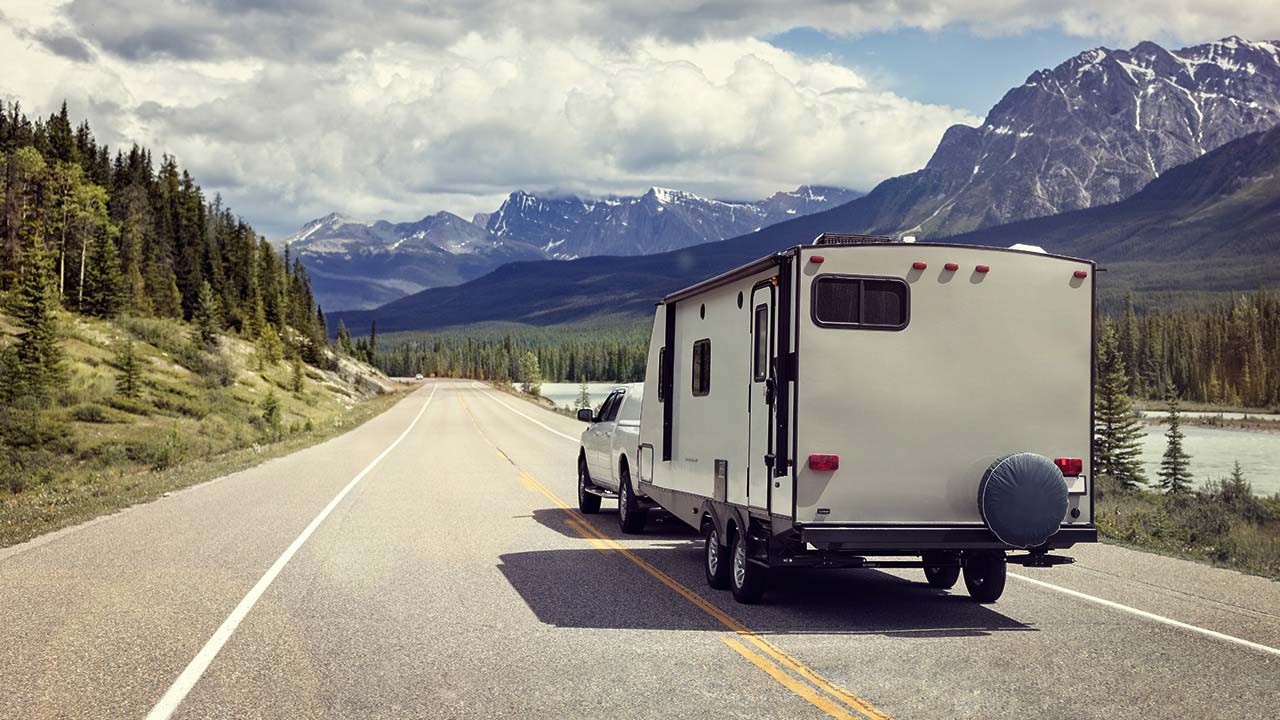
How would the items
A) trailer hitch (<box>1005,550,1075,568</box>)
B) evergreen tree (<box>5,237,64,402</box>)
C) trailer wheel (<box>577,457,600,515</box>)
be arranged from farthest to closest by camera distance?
evergreen tree (<box>5,237,64,402</box>), trailer wheel (<box>577,457,600,515</box>), trailer hitch (<box>1005,550,1075,568</box>)

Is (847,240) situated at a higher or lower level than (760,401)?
higher

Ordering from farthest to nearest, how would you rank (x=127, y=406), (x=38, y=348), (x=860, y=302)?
(x=127, y=406) → (x=38, y=348) → (x=860, y=302)

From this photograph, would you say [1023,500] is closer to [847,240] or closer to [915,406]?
[915,406]

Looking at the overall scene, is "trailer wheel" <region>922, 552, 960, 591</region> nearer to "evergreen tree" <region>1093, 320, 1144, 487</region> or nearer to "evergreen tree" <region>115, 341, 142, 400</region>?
"evergreen tree" <region>1093, 320, 1144, 487</region>

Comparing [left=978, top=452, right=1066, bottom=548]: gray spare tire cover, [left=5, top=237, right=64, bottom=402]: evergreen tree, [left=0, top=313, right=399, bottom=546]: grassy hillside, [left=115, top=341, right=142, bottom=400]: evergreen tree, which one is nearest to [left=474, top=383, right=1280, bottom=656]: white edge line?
[left=978, top=452, right=1066, bottom=548]: gray spare tire cover

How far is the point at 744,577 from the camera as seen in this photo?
397 inches

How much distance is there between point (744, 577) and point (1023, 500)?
2.51 metres

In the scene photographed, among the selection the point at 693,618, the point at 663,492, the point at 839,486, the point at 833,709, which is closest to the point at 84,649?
the point at 693,618

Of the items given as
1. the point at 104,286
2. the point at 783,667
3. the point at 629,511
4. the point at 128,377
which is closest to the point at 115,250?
the point at 104,286

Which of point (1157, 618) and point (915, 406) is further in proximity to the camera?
point (1157, 618)

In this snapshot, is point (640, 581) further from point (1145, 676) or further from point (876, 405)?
point (1145, 676)

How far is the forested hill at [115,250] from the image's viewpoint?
67688 mm

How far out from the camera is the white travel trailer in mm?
9156

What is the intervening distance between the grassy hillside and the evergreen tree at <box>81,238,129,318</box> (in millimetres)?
2700
